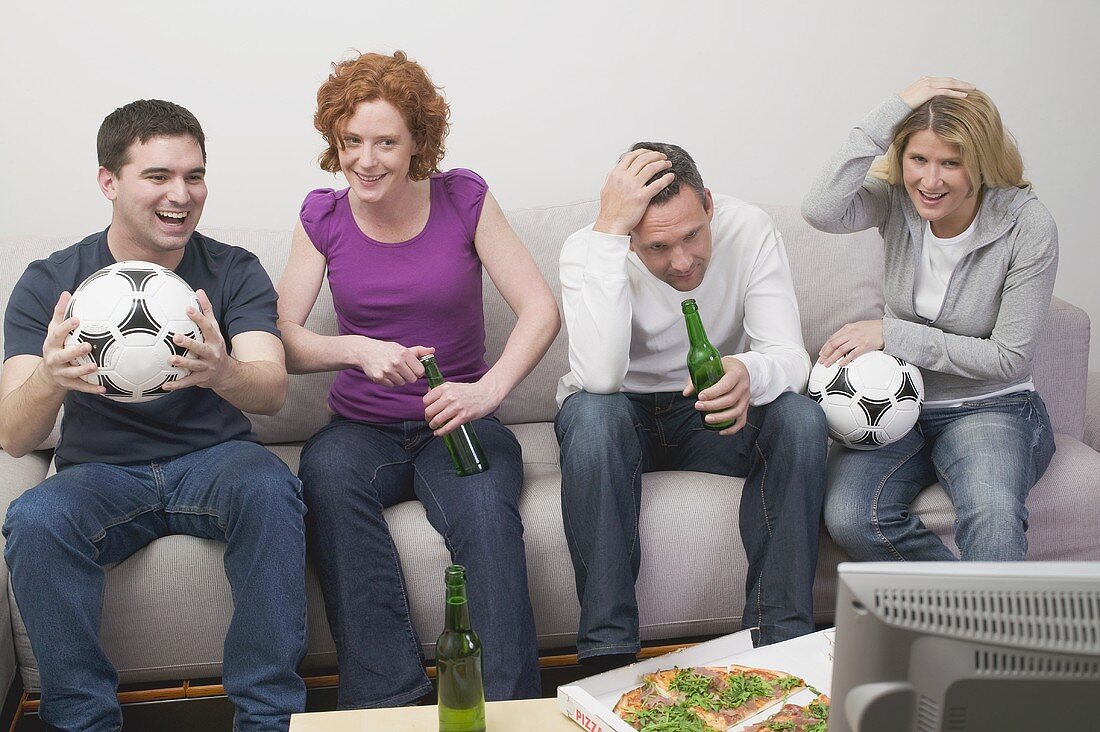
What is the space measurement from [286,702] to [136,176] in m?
1.00

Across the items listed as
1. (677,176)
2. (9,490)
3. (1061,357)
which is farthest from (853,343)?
(9,490)

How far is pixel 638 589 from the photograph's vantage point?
2.12 metres

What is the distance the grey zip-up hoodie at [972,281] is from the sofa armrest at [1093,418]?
45 centimetres

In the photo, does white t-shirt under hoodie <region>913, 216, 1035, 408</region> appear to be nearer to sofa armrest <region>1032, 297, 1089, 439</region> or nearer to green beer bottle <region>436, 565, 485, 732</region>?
sofa armrest <region>1032, 297, 1089, 439</region>

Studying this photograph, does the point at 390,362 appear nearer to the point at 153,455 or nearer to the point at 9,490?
the point at 153,455

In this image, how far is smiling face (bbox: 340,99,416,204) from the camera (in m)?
2.17

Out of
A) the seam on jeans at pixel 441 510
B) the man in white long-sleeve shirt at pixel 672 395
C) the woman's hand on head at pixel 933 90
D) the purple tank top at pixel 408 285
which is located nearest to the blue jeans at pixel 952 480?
the man in white long-sleeve shirt at pixel 672 395

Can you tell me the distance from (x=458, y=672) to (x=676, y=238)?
102 cm

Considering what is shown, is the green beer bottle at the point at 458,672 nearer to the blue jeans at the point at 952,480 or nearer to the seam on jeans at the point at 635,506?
the seam on jeans at the point at 635,506

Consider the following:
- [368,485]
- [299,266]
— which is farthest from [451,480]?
[299,266]

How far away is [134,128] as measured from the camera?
6.60ft

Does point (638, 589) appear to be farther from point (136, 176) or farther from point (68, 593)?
point (136, 176)

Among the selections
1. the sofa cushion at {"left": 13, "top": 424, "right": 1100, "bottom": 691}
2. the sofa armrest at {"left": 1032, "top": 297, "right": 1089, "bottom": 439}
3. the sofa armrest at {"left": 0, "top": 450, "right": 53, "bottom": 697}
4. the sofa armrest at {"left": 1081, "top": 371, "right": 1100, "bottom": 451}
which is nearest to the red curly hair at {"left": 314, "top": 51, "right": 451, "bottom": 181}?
the sofa cushion at {"left": 13, "top": 424, "right": 1100, "bottom": 691}

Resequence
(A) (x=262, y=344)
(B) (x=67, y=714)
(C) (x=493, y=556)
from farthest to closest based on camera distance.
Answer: (A) (x=262, y=344) → (C) (x=493, y=556) → (B) (x=67, y=714)
